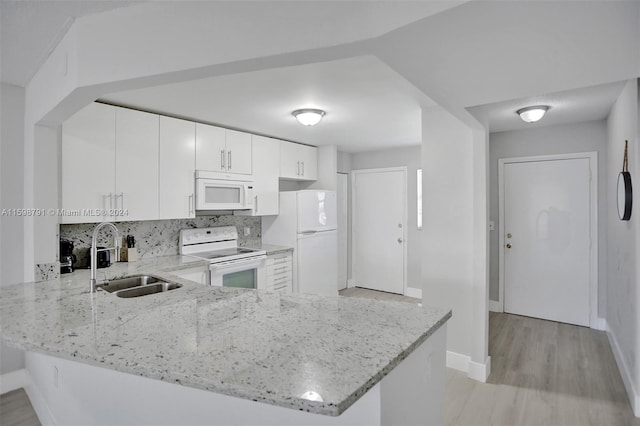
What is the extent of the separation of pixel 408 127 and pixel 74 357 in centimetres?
367

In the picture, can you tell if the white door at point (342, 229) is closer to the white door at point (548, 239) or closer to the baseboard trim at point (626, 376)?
the white door at point (548, 239)

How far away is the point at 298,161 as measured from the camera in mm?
4809

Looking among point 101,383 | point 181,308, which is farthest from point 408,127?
point 101,383

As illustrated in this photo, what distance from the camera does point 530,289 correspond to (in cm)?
438

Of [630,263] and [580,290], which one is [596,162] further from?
[630,263]

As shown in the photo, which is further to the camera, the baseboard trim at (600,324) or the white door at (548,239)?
the white door at (548,239)

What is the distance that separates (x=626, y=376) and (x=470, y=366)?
1102 mm

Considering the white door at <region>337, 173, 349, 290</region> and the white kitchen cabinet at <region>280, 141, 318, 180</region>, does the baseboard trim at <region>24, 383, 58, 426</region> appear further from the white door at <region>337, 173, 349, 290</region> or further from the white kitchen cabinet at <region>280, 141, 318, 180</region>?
the white door at <region>337, 173, 349, 290</region>

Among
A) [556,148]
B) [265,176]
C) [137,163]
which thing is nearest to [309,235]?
[265,176]

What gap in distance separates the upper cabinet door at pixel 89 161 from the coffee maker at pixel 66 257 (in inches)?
9.3

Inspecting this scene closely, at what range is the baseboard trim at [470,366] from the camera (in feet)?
9.36

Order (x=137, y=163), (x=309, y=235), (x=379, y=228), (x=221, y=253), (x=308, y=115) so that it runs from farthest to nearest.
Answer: (x=379, y=228)
(x=309, y=235)
(x=221, y=253)
(x=308, y=115)
(x=137, y=163)

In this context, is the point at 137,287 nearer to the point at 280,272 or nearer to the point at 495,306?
the point at 280,272

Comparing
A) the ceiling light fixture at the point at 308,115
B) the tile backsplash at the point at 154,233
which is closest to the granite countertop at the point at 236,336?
the tile backsplash at the point at 154,233
